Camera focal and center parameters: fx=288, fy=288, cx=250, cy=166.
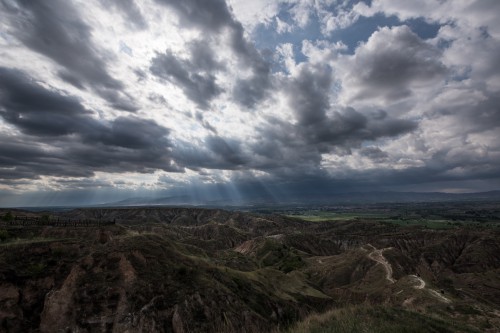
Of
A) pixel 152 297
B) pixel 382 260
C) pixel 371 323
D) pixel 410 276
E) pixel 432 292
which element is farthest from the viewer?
pixel 382 260

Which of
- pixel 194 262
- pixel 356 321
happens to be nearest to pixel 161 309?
pixel 194 262

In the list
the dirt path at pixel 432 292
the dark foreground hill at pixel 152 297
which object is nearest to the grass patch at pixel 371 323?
the dark foreground hill at pixel 152 297

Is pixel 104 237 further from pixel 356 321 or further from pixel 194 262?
pixel 356 321

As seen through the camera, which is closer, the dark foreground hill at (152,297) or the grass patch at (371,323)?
the grass patch at (371,323)

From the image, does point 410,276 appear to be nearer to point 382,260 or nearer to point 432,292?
point 432,292

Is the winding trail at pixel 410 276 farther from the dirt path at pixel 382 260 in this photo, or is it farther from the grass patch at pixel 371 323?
the grass patch at pixel 371 323

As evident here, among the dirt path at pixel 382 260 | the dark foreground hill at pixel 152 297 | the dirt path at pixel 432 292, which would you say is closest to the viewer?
the dark foreground hill at pixel 152 297

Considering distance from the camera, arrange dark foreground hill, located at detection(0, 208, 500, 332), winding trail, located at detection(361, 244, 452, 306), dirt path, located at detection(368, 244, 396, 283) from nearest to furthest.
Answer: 1. dark foreground hill, located at detection(0, 208, 500, 332)
2. winding trail, located at detection(361, 244, 452, 306)
3. dirt path, located at detection(368, 244, 396, 283)

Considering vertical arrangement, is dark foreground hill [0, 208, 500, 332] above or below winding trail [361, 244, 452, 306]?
above

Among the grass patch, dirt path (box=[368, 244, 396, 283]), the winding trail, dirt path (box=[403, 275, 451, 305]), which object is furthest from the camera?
dirt path (box=[368, 244, 396, 283])

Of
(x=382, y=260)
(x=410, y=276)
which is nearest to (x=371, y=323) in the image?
(x=410, y=276)

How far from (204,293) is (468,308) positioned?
36677mm

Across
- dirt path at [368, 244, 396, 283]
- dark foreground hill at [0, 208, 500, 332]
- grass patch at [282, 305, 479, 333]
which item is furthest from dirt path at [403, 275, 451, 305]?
grass patch at [282, 305, 479, 333]

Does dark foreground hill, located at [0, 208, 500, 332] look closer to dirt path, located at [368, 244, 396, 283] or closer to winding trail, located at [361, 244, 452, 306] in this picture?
winding trail, located at [361, 244, 452, 306]
